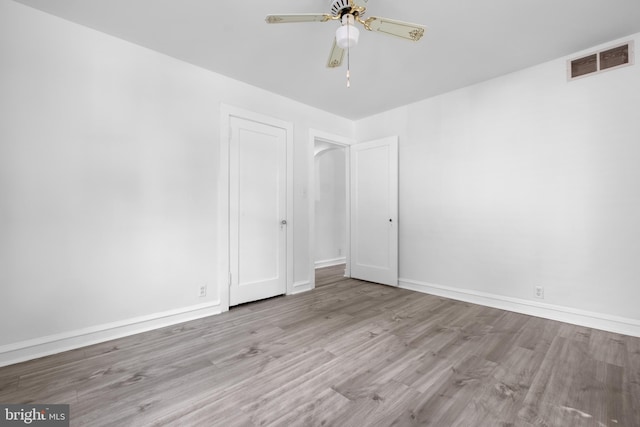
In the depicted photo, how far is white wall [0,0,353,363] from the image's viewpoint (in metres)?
2.05

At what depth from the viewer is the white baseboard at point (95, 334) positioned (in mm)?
2021

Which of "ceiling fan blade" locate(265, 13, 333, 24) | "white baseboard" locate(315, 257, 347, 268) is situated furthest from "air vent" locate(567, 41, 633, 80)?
"white baseboard" locate(315, 257, 347, 268)

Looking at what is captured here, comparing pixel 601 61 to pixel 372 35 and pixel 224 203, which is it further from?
pixel 224 203

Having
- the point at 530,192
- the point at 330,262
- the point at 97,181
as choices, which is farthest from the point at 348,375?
the point at 330,262

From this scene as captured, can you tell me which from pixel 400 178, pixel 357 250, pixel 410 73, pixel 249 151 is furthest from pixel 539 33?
pixel 357 250

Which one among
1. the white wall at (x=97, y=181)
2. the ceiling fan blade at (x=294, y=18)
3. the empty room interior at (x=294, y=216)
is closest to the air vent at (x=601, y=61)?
the empty room interior at (x=294, y=216)

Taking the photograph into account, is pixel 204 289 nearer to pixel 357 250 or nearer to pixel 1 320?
pixel 1 320

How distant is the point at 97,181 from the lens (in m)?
2.36

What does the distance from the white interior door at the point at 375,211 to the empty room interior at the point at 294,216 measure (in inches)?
18.7

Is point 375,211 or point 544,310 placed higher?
point 375,211

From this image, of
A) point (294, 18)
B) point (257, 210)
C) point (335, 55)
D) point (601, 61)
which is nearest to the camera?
point (294, 18)

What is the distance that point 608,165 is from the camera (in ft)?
8.30

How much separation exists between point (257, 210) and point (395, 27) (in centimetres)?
243

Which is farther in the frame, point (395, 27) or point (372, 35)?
point (372, 35)
